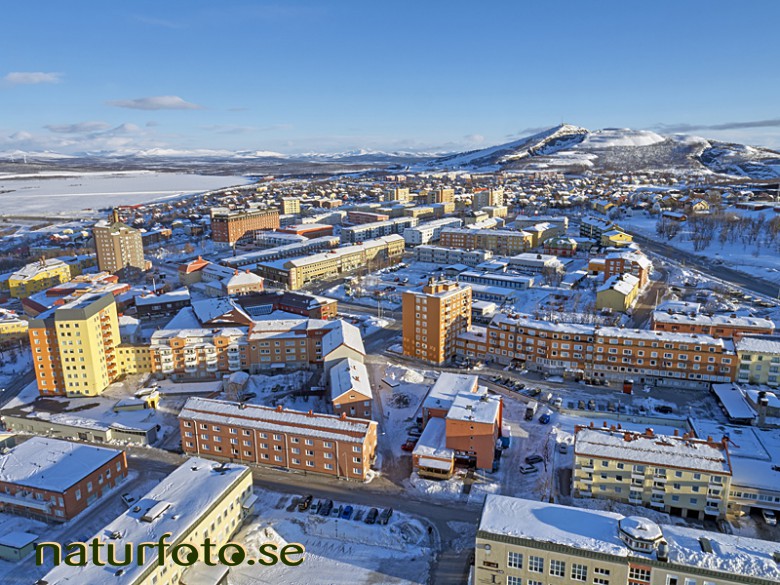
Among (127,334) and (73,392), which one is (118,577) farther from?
(127,334)

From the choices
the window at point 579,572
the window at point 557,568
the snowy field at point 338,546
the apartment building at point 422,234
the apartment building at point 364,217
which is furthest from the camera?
the apartment building at point 364,217

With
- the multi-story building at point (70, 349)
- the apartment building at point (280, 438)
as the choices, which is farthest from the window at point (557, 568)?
the multi-story building at point (70, 349)

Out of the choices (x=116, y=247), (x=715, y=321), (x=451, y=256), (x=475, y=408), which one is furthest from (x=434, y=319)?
(x=116, y=247)

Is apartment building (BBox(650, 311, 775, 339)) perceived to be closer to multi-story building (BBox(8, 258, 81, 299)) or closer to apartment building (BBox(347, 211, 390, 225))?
multi-story building (BBox(8, 258, 81, 299))

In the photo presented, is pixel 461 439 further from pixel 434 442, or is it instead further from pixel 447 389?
pixel 447 389

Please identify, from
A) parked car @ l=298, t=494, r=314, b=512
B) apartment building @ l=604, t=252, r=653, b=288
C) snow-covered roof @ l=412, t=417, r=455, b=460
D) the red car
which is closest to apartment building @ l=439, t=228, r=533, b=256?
apartment building @ l=604, t=252, r=653, b=288

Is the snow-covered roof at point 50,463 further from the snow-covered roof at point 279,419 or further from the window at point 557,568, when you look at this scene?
the window at point 557,568

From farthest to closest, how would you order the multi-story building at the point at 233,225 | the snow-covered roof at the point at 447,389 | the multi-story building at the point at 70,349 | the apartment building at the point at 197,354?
1. the multi-story building at the point at 233,225
2. the apartment building at the point at 197,354
3. the multi-story building at the point at 70,349
4. the snow-covered roof at the point at 447,389
